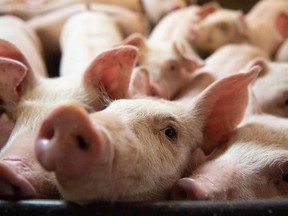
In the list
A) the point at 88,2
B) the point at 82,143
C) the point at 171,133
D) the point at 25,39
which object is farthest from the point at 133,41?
the point at 88,2

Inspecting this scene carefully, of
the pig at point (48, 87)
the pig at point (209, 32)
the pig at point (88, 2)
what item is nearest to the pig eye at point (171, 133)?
the pig at point (48, 87)

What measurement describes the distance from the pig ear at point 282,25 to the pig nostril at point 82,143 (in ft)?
8.16

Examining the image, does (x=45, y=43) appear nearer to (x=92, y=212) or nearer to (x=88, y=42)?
(x=88, y=42)

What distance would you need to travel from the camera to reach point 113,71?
5.53 ft

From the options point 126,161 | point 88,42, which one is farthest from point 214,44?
point 126,161

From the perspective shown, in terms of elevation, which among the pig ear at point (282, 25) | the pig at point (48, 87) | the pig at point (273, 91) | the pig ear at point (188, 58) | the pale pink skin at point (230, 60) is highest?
the pig at point (48, 87)

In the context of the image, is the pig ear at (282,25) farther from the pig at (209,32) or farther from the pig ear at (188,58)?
the pig ear at (188,58)

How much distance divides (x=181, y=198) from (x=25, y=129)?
1.65 feet

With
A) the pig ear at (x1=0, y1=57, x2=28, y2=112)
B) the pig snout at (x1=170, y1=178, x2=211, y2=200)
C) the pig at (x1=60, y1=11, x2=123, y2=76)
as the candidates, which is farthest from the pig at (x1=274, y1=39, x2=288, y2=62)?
the pig snout at (x1=170, y1=178, x2=211, y2=200)

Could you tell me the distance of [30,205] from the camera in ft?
3.48

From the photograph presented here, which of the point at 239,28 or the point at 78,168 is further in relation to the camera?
the point at 239,28

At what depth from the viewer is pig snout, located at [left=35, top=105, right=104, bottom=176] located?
95cm

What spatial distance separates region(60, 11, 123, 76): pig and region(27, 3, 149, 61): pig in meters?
0.09

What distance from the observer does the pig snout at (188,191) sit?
1.17m
